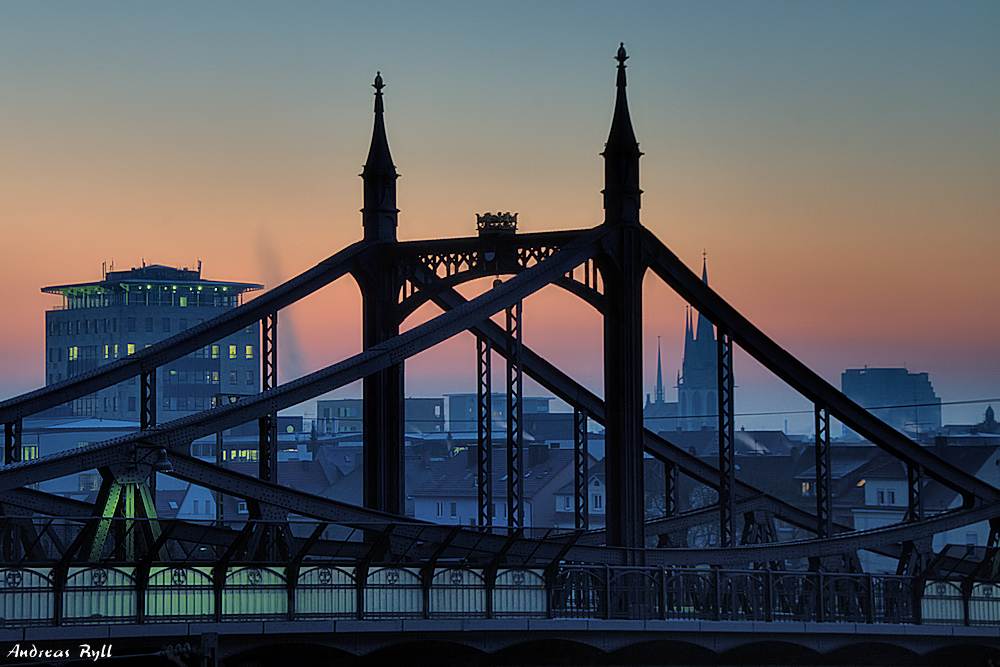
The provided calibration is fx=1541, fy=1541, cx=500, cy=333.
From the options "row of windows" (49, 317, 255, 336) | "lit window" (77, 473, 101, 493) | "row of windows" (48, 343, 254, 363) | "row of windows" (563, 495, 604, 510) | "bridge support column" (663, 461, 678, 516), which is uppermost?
"row of windows" (49, 317, 255, 336)

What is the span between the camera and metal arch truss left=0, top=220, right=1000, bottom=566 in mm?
24875

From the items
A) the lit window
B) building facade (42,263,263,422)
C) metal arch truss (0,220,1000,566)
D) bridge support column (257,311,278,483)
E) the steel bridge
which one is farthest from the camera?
building facade (42,263,263,422)

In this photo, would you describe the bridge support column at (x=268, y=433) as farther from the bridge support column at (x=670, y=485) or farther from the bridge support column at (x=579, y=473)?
the bridge support column at (x=670, y=485)

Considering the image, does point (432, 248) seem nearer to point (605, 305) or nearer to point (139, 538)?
point (605, 305)

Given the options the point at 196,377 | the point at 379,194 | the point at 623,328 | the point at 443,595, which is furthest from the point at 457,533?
the point at 196,377

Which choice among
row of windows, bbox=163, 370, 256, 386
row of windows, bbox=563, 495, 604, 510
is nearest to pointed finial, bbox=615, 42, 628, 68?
row of windows, bbox=563, 495, 604, 510

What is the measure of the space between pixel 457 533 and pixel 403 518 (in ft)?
7.50

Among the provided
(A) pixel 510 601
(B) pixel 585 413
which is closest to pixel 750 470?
(B) pixel 585 413

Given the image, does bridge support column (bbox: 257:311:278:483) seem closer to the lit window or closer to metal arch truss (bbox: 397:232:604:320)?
metal arch truss (bbox: 397:232:604:320)

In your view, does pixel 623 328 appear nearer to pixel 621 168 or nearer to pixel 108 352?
pixel 621 168

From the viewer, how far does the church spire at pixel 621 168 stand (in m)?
32.2

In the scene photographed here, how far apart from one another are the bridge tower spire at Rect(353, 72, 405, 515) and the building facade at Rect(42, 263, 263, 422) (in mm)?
141485

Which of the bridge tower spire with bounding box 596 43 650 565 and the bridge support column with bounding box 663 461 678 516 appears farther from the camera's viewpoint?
the bridge support column with bounding box 663 461 678 516

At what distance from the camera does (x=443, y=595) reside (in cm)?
2684
